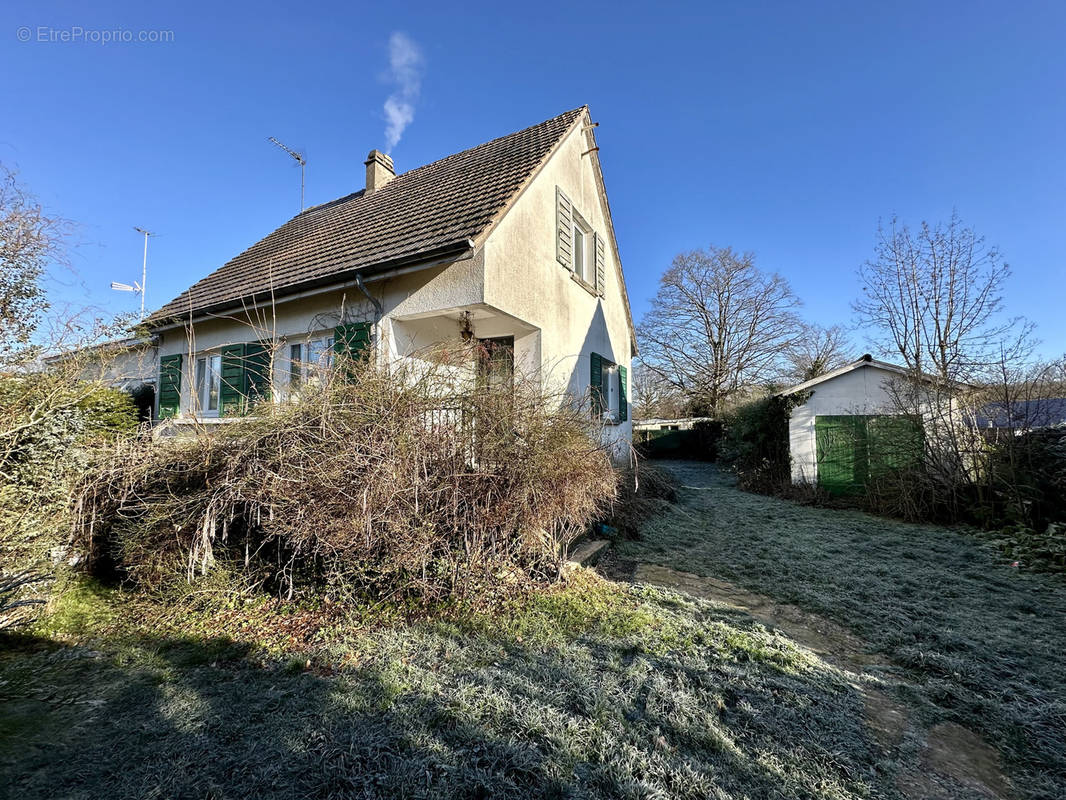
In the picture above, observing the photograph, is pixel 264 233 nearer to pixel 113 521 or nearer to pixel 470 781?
pixel 113 521

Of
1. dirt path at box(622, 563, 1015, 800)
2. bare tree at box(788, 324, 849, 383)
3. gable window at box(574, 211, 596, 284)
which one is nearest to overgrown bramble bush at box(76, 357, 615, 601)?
dirt path at box(622, 563, 1015, 800)

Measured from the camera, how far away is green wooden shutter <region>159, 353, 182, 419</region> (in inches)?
370

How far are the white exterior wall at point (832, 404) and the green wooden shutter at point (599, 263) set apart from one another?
6.26 meters

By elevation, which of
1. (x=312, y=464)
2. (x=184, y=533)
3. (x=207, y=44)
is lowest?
(x=184, y=533)

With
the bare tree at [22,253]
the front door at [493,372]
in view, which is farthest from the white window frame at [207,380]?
the front door at [493,372]

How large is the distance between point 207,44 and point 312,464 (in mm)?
8285

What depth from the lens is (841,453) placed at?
1016cm

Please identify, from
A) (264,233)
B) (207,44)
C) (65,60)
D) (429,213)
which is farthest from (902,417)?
(264,233)

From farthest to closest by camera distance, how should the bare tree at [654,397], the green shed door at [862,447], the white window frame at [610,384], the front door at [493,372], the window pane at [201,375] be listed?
the bare tree at [654,397]
the white window frame at [610,384]
the window pane at [201,375]
the green shed door at [862,447]
the front door at [493,372]

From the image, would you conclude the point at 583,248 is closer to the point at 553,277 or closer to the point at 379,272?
the point at 553,277

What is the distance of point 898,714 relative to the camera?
8.70ft

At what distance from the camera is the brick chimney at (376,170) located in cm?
1194

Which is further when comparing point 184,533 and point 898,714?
point 184,533

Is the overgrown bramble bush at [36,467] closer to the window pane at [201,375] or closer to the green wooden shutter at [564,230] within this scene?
the window pane at [201,375]
